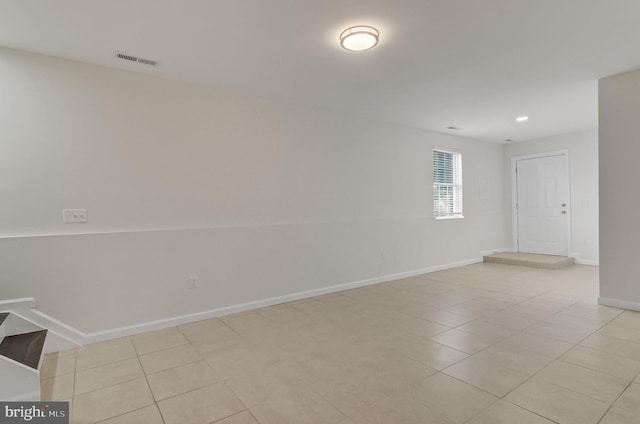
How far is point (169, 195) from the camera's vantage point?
132 inches

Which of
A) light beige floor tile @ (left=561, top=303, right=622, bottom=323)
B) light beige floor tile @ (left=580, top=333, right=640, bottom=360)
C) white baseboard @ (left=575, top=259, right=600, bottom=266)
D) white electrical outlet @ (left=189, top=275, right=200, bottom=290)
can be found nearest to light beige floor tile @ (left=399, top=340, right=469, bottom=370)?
light beige floor tile @ (left=580, top=333, right=640, bottom=360)

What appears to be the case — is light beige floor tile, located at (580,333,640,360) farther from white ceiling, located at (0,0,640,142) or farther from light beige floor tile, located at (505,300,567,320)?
white ceiling, located at (0,0,640,142)

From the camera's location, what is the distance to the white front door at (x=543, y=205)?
6439 mm

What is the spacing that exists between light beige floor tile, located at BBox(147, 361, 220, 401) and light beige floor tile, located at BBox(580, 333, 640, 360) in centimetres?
305

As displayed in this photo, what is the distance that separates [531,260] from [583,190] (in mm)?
1669

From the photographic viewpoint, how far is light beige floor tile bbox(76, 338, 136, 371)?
254 centimetres

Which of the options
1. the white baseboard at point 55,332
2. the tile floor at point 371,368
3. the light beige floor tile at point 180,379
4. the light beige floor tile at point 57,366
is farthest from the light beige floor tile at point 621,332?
the white baseboard at point 55,332

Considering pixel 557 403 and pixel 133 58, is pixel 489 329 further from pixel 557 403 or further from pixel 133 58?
pixel 133 58

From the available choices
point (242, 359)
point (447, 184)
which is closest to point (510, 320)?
point (242, 359)

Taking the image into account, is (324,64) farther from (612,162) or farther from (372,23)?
(612,162)

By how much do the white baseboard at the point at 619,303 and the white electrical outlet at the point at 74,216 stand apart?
5.54 m

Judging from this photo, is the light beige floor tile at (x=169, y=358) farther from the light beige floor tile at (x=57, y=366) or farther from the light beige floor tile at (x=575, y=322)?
the light beige floor tile at (x=575, y=322)

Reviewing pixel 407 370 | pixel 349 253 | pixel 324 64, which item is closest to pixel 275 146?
pixel 324 64

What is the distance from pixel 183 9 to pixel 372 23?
1338 mm
